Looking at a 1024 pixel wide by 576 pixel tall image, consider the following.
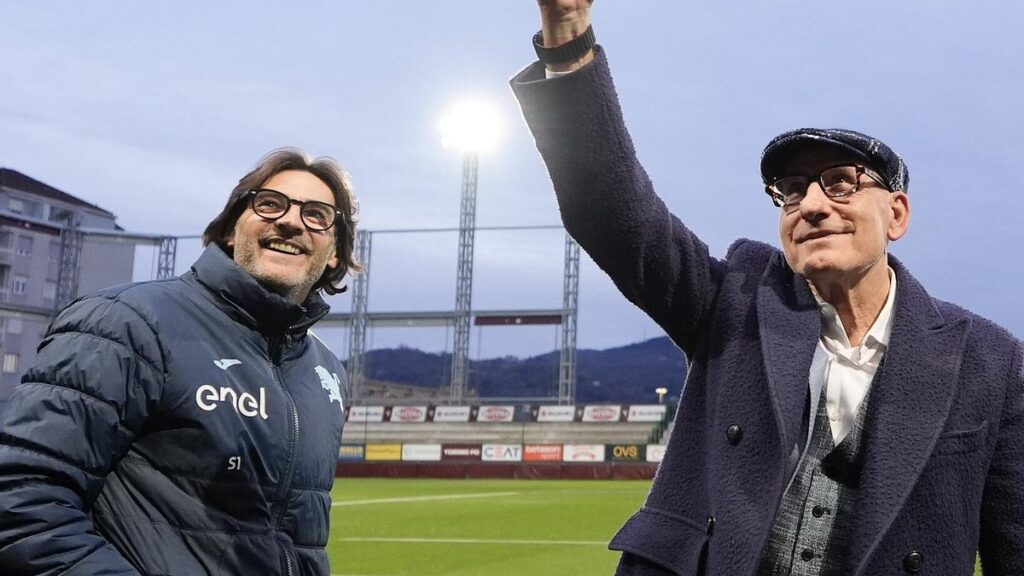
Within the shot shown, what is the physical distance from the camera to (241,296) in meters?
3.30

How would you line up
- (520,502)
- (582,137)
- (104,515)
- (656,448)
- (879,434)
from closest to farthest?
1. (582,137)
2. (879,434)
3. (104,515)
4. (520,502)
5. (656,448)

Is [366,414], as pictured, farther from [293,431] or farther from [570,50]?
[570,50]

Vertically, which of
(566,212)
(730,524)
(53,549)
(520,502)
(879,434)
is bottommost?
(520,502)

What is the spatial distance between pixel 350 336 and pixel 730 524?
50.3 meters

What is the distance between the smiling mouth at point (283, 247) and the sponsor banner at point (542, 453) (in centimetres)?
3961

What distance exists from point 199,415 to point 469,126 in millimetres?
45058

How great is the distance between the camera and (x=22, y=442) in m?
2.69

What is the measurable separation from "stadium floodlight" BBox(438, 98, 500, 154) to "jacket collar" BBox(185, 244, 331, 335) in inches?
1728

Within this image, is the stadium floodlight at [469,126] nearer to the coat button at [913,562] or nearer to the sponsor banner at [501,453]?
the sponsor banner at [501,453]

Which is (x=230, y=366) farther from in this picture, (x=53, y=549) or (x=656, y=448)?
(x=656, y=448)

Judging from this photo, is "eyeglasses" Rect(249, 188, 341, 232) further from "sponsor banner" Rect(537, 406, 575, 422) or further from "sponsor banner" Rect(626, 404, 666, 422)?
"sponsor banner" Rect(537, 406, 575, 422)

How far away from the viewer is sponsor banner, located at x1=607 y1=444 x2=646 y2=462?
41.0 m

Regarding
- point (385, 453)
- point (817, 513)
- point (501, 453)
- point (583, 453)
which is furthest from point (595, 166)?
point (385, 453)

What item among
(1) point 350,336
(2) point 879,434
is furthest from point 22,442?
(1) point 350,336
